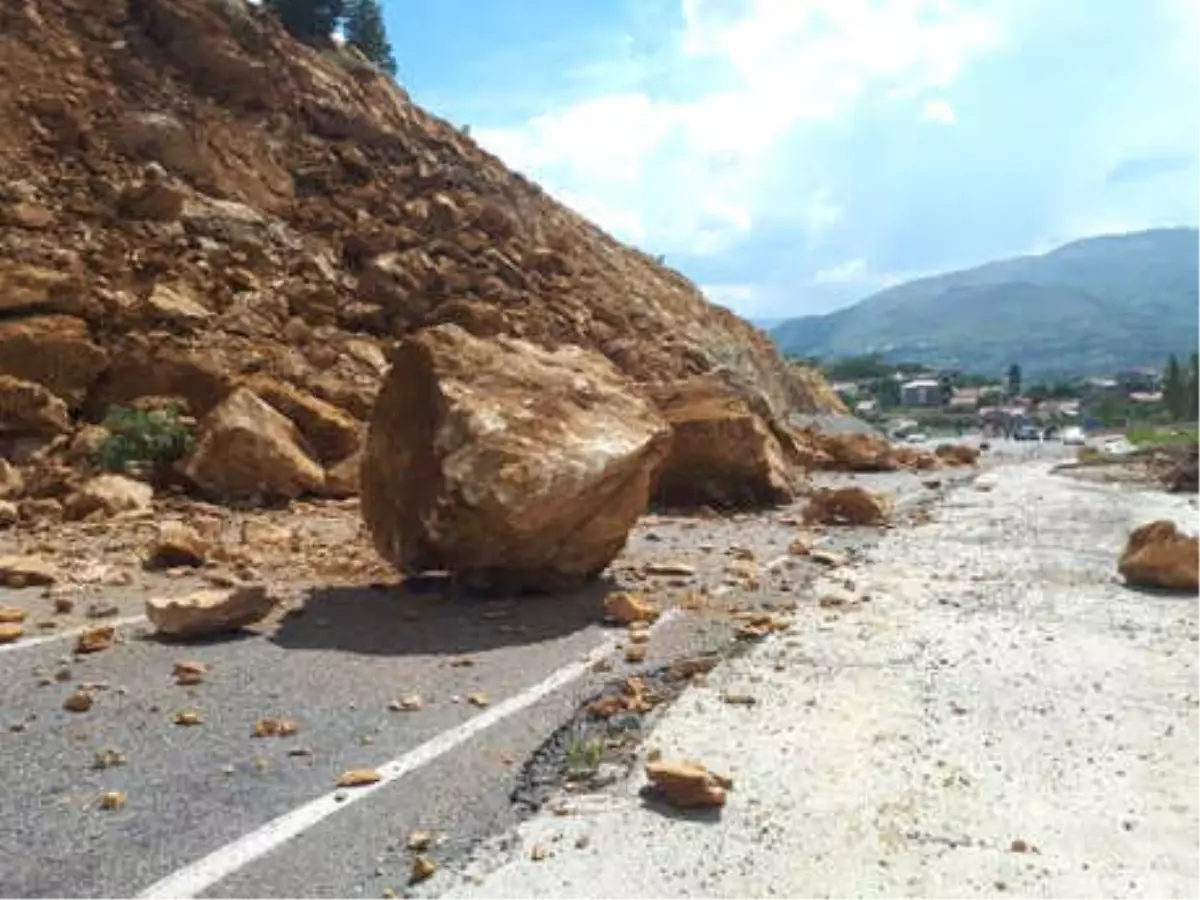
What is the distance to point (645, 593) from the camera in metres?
9.12

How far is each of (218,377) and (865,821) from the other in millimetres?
12197

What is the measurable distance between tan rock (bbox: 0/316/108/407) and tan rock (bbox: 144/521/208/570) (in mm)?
5778

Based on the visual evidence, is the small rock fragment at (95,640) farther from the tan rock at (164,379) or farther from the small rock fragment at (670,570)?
the tan rock at (164,379)

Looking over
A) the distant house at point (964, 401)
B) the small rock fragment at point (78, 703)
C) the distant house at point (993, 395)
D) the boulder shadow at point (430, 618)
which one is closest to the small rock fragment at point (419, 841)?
the small rock fragment at point (78, 703)

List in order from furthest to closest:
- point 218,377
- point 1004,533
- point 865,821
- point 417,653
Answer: point 218,377, point 1004,533, point 417,653, point 865,821

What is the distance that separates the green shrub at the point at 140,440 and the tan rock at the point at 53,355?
3.59 ft

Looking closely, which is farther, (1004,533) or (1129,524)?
(1129,524)

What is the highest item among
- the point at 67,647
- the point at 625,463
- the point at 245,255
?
the point at 245,255

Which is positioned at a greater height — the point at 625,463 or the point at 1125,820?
the point at 625,463

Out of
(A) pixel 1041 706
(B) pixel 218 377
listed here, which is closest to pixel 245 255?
(B) pixel 218 377

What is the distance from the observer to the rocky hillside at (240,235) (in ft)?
48.6

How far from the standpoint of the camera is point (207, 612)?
7055mm

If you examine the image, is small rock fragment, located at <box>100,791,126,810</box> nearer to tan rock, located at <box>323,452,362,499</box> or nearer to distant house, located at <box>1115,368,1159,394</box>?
tan rock, located at <box>323,452,362,499</box>

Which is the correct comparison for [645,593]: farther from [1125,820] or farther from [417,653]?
[1125,820]
